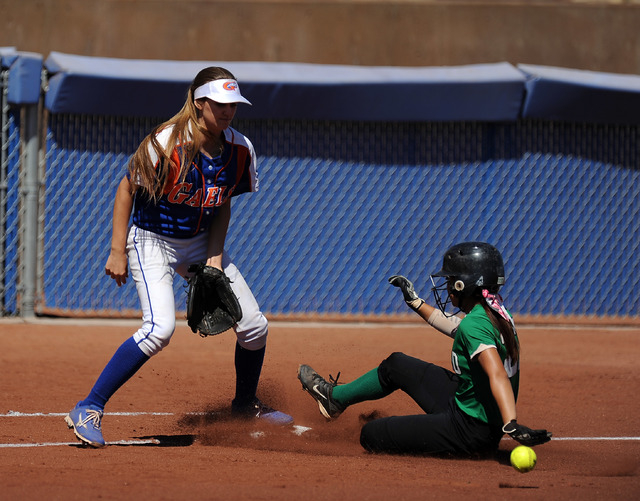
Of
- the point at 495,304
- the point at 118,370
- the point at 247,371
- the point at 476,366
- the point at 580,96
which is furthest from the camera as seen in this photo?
the point at 580,96

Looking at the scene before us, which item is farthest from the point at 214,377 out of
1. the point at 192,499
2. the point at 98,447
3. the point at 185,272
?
the point at 192,499

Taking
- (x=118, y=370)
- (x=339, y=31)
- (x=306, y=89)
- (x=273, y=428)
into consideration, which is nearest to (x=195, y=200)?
(x=118, y=370)

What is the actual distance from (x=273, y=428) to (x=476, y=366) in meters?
1.33

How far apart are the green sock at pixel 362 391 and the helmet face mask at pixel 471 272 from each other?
24.2 inches

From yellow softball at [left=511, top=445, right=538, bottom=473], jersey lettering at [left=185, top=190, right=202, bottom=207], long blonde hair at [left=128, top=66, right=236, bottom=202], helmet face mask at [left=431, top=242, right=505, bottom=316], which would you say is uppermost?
long blonde hair at [left=128, top=66, right=236, bottom=202]

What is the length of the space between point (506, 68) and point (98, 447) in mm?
6794

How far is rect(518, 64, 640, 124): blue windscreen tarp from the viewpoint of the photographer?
31.8ft

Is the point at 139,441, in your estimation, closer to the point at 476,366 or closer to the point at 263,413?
the point at 263,413

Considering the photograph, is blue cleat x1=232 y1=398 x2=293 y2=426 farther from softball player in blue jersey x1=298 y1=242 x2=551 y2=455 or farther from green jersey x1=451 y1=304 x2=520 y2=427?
green jersey x1=451 y1=304 x2=520 y2=427

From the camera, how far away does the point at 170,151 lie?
4.54m

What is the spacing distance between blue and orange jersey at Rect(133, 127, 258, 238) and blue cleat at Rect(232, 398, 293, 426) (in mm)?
1026

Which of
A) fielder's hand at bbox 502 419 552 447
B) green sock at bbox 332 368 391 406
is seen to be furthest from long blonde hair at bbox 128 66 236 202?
fielder's hand at bbox 502 419 552 447

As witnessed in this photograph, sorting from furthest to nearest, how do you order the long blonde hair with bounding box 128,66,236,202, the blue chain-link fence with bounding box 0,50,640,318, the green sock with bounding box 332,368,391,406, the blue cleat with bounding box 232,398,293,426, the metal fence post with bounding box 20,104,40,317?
the blue chain-link fence with bounding box 0,50,640,318 → the metal fence post with bounding box 20,104,40,317 → the blue cleat with bounding box 232,398,293,426 → the green sock with bounding box 332,368,391,406 → the long blonde hair with bounding box 128,66,236,202

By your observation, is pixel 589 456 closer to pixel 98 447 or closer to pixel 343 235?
pixel 98 447
